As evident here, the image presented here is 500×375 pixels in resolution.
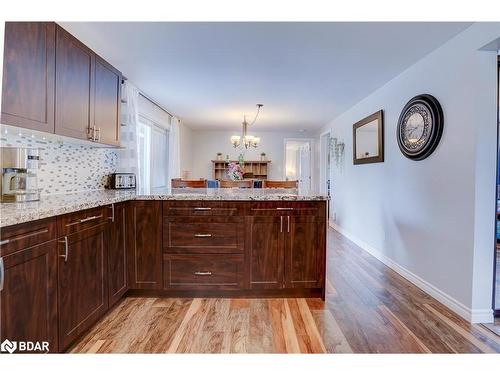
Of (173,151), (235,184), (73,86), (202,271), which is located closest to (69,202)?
(73,86)

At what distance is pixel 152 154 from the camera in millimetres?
4965

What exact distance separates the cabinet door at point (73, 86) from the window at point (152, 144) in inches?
65.4

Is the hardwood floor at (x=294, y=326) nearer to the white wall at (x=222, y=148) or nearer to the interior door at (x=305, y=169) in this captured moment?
the interior door at (x=305, y=169)

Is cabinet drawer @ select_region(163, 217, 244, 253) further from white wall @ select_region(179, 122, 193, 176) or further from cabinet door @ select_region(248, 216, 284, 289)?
white wall @ select_region(179, 122, 193, 176)

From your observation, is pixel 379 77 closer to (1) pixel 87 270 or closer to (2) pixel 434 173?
(2) pixel 434 173

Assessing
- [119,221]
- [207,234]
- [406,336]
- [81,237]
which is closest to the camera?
[81,237]

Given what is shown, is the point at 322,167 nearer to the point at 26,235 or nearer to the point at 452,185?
the point at 452,185

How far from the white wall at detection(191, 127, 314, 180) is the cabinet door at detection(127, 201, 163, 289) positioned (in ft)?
17.3

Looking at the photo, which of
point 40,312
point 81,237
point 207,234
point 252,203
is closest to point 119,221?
point 81,237

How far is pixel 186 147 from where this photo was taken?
22.8 feet

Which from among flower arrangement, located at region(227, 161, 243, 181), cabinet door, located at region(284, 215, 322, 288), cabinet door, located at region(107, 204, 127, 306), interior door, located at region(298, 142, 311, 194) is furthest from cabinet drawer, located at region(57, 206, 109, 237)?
interior door, located at region(298, 142, 311, 194)

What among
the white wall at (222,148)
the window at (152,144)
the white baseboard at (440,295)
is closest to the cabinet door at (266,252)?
the white baseboard at (440,295)
